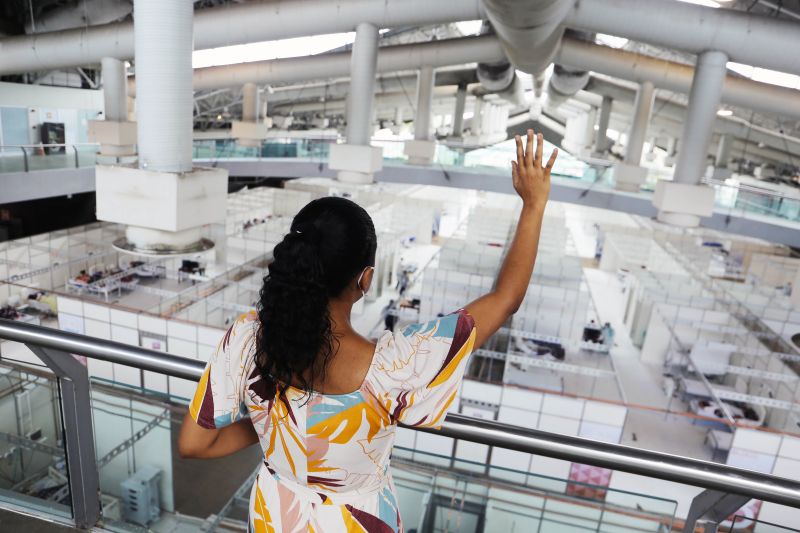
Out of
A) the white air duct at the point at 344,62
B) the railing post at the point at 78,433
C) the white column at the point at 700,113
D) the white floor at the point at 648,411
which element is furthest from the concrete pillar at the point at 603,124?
the railing post at the point at 78,433

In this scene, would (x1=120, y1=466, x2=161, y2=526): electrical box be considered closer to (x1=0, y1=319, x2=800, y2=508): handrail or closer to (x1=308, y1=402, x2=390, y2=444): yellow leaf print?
(x1=0, y1=319, x2=800, y2=508): handrail

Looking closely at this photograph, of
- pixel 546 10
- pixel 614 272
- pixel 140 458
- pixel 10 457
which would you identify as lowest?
pixel 614 272

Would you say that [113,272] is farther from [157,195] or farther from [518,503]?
[518,503]

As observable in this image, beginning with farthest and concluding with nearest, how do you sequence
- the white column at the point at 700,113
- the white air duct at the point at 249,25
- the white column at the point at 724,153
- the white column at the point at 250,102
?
the white column at the point at 724,153, the white column at the point at 250,102, the white air duct at the point at 249,25, the white column at the point at 700,113

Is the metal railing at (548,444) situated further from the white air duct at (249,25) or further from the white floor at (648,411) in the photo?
the white air duct at (249,25)

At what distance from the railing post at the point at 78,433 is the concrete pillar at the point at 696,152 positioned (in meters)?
7.68

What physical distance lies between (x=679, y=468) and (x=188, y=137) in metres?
3.59

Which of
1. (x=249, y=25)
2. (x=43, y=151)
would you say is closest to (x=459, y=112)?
(x=249, y=25)

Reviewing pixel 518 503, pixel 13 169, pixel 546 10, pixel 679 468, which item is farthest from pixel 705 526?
pixel 13 169

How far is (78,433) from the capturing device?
5.55ft

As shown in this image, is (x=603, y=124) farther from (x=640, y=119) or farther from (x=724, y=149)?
(x=640, y=119)

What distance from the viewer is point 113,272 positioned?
36.7ft

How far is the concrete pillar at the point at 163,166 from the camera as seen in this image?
11.3ft

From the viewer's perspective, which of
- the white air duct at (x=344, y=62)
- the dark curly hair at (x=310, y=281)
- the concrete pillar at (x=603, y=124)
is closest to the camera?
the dark curly hair at (x=310, y=281)
